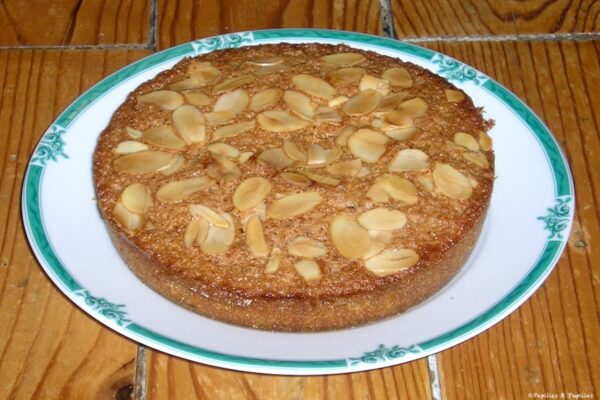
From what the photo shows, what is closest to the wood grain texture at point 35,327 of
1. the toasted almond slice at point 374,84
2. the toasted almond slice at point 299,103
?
the toasted almond slice at point 299,103

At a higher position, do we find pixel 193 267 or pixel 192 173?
pixel 192 173

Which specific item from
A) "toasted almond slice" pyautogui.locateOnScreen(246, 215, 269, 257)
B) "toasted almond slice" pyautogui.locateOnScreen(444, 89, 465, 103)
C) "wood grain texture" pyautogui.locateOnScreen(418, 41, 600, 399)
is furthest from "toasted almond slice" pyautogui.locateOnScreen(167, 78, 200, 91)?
"wood grain texture" pyautogui.locateOnScreen(418, 41, 600, 399)

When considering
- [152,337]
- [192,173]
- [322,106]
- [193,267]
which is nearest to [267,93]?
[322,106]

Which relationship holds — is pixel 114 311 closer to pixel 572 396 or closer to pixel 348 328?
pixel 348 328

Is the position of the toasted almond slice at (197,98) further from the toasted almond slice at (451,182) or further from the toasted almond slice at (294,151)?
the toasted almond slice at (451,182)

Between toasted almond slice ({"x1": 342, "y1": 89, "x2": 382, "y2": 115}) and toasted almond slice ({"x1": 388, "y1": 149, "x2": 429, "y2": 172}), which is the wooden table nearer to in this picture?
toasted almond slice ({"x1": 388, "y1": 149, "x2": 429, "y2": 172})

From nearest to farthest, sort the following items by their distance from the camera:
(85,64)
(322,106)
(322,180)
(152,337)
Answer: (152,337) → (322,180) → (322,106) → (85,64)

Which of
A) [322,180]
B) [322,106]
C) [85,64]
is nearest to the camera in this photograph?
[322,180]
